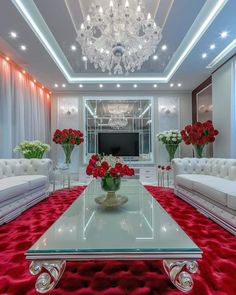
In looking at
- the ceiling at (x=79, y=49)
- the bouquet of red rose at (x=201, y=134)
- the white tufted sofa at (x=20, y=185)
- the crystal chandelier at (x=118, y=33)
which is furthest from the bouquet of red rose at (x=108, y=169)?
the bouquet of red rose at (x=201, y=134)

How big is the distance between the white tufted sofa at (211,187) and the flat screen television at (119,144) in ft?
7.97

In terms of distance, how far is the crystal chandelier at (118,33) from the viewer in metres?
2.83

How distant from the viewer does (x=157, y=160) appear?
6574 millimetres

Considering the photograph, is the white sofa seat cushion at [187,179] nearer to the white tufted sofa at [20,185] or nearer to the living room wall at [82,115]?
the white tufted sofa at [20,185]

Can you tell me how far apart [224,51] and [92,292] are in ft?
15.5

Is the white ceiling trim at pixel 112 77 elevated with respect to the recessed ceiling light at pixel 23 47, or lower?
elevated

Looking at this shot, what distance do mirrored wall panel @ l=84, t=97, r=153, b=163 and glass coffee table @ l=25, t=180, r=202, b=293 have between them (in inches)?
191

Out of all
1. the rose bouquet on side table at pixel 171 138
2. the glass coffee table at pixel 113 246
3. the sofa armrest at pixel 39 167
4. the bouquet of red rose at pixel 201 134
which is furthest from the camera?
the rose bouquet on side table at pixel 171 138

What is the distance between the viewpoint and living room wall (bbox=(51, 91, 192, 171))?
660 cm

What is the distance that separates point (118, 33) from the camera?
2.95m

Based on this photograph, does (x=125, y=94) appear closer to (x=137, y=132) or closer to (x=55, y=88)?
(x=137, y=132)

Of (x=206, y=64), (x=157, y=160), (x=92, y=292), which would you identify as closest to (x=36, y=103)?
(x=157, y=160)

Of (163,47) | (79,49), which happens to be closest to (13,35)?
(79,49)

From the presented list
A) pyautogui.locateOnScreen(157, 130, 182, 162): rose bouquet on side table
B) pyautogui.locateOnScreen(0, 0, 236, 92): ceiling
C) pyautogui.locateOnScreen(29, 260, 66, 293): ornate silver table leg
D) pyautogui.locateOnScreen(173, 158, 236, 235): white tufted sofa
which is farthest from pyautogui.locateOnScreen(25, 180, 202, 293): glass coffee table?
pyautogui.locateOnScreen(157, 130, 182, 162): rose bouquet on side table
